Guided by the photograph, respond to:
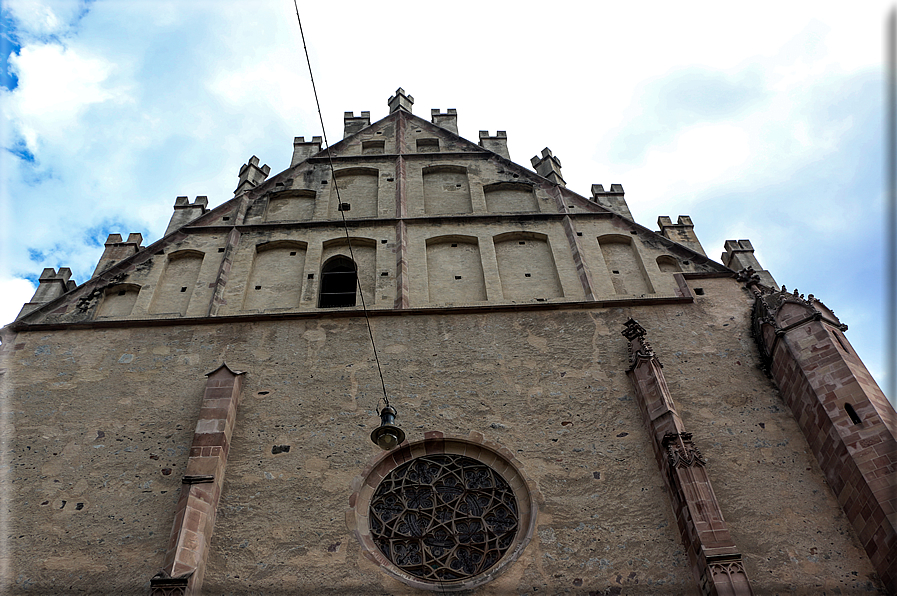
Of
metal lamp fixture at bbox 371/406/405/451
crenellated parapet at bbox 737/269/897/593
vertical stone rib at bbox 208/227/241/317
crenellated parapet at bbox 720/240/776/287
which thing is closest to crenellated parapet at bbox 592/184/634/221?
crenellated parapet at bbox 720/240/776/287

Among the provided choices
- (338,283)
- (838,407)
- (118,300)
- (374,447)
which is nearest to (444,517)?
(374,447)

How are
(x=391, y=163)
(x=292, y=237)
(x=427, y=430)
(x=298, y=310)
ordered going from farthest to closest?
(x=391, y=163)
(x=292, y=237)
(x=298, y=310)
(x=427, y=430)

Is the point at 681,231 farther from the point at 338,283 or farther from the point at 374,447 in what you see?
the point at 374,447

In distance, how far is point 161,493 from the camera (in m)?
9.27

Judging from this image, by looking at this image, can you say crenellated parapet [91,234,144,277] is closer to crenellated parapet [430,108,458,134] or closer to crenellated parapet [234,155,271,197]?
crenellated parapet [234,155,271,197]

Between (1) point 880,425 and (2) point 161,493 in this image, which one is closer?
(1) point 880,425

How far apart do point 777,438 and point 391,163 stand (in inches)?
385

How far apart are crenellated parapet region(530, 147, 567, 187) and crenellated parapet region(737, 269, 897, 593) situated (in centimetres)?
542

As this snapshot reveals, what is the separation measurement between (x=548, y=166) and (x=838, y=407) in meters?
8.46

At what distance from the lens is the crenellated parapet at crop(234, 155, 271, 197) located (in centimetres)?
1536

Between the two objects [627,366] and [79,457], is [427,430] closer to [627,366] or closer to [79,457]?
[627,366]

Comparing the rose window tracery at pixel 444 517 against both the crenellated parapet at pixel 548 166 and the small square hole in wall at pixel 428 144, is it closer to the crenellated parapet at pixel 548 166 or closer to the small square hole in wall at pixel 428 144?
the crenellated parapet at pixel 548 166

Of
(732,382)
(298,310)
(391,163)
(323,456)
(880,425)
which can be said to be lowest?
(880,425)

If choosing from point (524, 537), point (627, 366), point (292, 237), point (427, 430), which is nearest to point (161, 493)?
point (427, 430)
